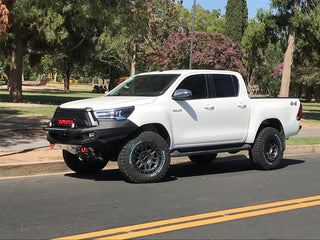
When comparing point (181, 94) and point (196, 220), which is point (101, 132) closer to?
point (181, 94)

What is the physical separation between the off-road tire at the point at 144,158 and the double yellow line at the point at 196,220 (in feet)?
6.42

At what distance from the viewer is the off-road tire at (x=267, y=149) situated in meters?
9.01

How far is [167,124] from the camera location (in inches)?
306

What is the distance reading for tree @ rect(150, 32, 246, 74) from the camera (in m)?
40.6

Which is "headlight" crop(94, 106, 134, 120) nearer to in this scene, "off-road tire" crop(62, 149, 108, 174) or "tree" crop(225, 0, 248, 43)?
"off-road tire" crop(62, 149, 108, 174)

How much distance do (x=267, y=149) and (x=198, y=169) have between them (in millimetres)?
1501

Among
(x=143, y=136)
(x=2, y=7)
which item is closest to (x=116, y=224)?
(x=143, y=136)

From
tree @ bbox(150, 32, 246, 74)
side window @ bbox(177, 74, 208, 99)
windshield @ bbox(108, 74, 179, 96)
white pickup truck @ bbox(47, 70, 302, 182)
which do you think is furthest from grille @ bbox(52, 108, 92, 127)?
tree @ bbox(150, 32, 246, 74)

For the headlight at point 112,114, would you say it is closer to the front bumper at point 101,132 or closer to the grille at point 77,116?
the front bumper at point 101,132

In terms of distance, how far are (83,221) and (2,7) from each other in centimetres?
773

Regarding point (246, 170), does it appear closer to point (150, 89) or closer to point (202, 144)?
point (202, 144)

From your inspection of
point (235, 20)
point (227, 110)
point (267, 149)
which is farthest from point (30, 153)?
point (235, 20)

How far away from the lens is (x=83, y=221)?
5.24 meters

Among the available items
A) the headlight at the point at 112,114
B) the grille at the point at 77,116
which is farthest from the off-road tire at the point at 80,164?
the headlight at the point at 112,114
